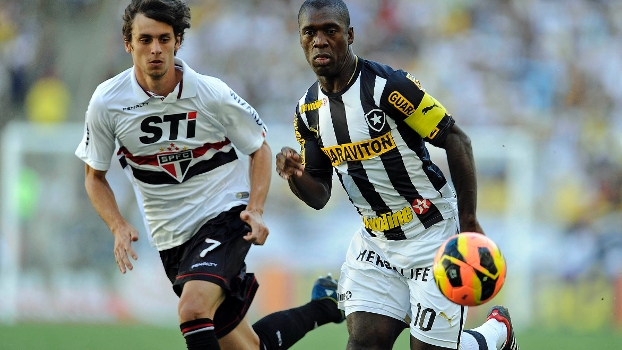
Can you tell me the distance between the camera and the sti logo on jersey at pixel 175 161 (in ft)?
18.9

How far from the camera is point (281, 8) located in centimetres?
1689

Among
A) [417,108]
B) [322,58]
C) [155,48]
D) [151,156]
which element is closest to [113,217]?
[151,156]

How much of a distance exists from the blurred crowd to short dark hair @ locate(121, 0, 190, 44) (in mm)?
9320

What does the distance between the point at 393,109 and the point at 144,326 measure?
7942 mm

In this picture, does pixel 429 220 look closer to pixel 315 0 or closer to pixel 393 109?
pixel 393 109

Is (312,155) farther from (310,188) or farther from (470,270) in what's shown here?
(470,270)

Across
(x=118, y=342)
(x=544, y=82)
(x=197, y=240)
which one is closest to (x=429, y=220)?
(x=197, y=240)

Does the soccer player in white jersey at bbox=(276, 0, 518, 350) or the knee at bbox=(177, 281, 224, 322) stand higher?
the soccer player in white jersey at bbox=(276, 0, 518, 350)

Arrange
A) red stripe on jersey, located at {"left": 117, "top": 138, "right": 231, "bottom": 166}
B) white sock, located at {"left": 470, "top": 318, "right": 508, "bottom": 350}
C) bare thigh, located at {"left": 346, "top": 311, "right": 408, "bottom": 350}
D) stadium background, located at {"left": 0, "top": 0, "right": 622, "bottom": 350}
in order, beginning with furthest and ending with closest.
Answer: stadium background, located at {"left": 0, "top": 0, "right": 622, "bottom": 350}, white sock, located at {"left": 470, "top": 318, "right": 508, "bottom": 350}, red stripe on jersey, located at {"left": 117, "top": 138, "right": 231, "bottom": 166}, bare thigh, located at {"left": 346, "top": 311, "right": 408, "bottom": 350}

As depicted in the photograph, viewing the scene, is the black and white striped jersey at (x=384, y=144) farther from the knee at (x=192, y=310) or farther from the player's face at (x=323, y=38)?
the knee at (x=192, y=310)

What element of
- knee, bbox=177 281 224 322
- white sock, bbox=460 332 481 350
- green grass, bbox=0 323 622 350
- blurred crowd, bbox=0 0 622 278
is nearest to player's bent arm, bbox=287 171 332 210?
knee, bbox=177 281 224 322

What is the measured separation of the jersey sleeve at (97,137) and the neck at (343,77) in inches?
55.9

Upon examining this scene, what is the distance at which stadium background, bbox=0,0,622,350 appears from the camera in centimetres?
1312

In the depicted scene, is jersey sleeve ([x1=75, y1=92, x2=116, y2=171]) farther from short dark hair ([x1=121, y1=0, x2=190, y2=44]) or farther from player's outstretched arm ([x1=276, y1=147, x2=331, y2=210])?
player's outstretched arm ([x1=276, y1=147, x2=331, y2=210])
